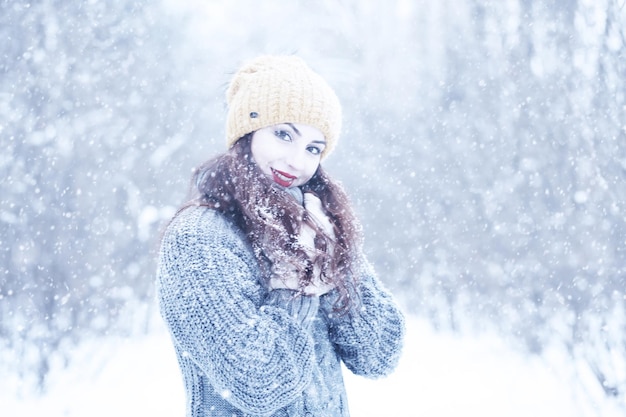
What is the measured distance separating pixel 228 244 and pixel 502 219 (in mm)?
4830

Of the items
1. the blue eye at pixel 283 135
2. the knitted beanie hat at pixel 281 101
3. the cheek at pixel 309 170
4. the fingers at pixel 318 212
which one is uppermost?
the knitted beanie hat at pixel 281 101

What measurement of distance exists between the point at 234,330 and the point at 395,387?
12.4 feet

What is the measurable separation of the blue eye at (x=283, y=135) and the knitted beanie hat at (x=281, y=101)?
3 cm

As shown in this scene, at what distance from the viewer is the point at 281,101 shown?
1.51m

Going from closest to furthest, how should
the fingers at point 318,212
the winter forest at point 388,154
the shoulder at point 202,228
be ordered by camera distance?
the shoulder at point 202,228 < the fingers at point 318,212 < the winter forest at point 388,154

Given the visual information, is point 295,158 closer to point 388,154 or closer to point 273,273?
point 273,273

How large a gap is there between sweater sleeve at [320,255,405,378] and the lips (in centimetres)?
32

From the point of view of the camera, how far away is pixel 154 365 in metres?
4.90

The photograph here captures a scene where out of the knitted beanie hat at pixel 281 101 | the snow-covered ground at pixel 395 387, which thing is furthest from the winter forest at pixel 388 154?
the knitted beanie hat at pixel 281 101

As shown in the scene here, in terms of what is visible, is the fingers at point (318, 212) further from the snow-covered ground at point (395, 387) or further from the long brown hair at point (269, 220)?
the snow-covered ground at point (395, 387)

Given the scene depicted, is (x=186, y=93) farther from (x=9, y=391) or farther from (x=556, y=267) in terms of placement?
(x=556, y=267)

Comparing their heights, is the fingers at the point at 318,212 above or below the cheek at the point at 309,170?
below

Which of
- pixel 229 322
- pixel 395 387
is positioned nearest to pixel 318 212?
pixel 229 322

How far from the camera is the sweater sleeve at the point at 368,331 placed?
4.78ft
